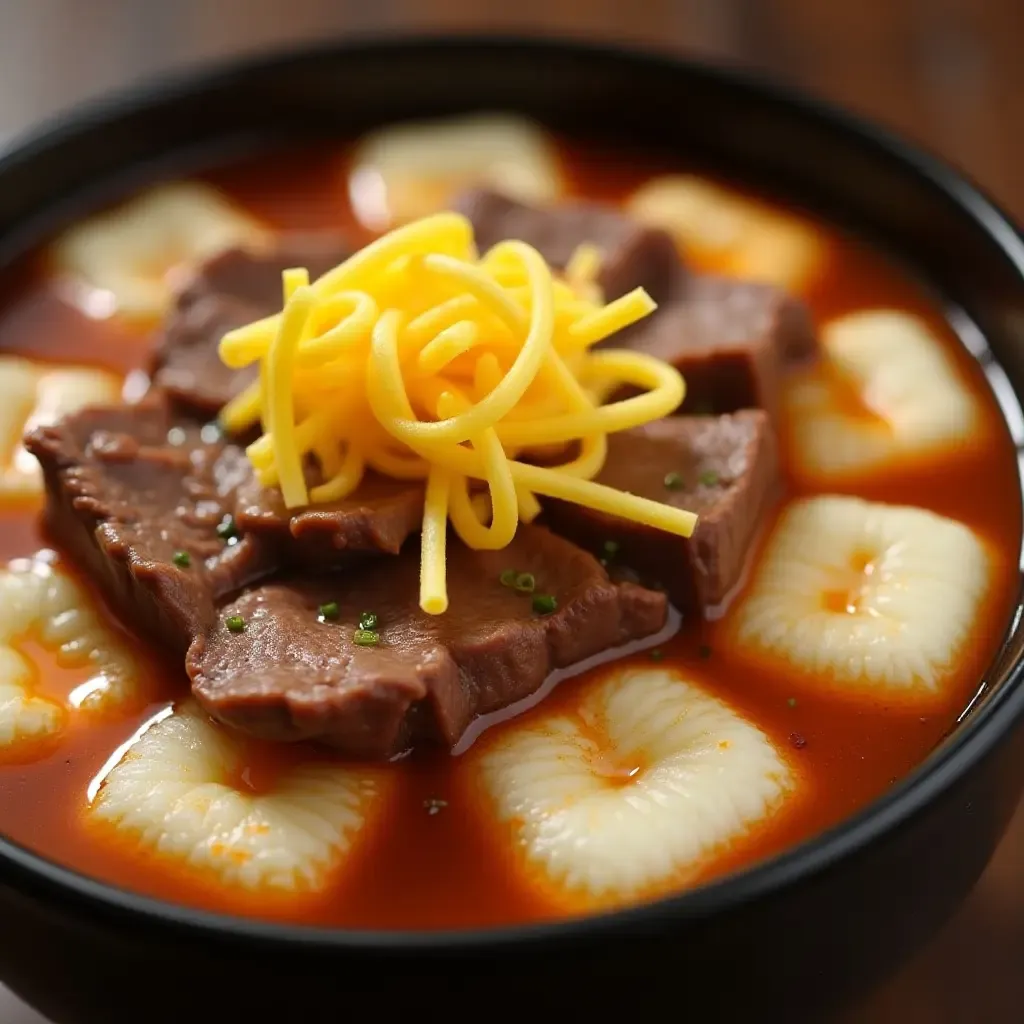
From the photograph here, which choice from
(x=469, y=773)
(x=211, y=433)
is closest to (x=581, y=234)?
(x=211, y=433)

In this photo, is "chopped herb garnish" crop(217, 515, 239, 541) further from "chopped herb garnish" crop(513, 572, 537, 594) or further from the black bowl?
the black bowl

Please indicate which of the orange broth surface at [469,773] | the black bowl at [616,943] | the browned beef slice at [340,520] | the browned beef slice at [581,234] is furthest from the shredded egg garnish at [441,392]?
the black bowl at [616,943]

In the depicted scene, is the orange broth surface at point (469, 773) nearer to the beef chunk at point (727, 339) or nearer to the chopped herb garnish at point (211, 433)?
the beef chunk at point (727, 339)

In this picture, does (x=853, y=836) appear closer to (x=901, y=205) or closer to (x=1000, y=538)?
(x=1000, y=538)

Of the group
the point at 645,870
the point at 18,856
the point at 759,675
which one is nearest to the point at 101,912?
the point at 18,856

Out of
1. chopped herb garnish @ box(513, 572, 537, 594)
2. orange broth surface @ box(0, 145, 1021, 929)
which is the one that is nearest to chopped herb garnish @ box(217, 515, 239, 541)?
orange broth surface @ box(0, 145, 1021, 929)

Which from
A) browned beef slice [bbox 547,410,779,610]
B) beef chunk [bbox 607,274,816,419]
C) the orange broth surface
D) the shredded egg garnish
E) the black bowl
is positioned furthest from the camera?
beef chunk [bbox 607,274,816,419]

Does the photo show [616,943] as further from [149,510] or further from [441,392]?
[149,510]
